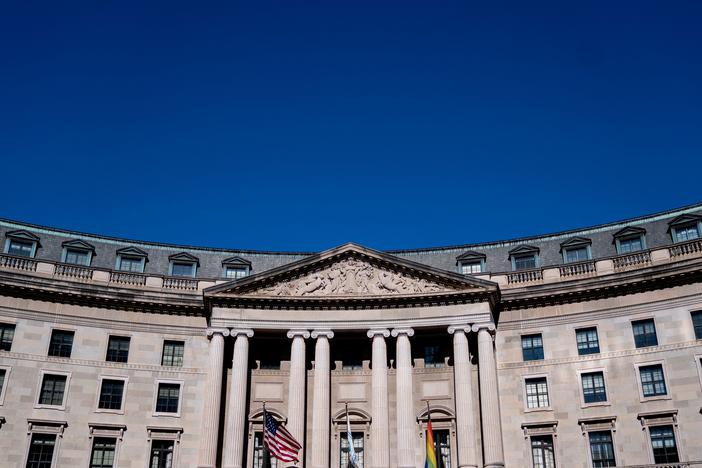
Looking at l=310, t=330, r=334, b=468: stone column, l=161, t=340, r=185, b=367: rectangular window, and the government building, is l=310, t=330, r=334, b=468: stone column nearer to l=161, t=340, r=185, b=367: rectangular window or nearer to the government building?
the government building

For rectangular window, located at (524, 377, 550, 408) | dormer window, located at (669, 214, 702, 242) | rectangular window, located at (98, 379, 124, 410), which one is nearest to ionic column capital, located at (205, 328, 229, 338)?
rectangular window, located at (98, 379, 124, 410)

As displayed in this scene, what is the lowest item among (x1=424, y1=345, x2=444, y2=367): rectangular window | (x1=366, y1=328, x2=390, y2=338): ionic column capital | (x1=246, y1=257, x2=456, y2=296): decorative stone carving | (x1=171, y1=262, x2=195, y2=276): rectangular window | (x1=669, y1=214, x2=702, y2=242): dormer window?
(x1=424, y1=345, x2=444, y2=367): rectangular window

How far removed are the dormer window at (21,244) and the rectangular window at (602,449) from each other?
38.3 m

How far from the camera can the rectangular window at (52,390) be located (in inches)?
1880

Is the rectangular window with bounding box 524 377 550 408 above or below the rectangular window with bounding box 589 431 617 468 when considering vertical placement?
above

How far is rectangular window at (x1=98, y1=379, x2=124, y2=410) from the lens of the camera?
48812mm

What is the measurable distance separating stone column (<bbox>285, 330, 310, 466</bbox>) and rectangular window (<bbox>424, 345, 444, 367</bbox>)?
8.04 metres

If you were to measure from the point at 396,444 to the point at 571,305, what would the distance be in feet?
47.0

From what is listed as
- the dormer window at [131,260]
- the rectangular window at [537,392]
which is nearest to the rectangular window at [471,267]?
the rectangular window at [537,392]

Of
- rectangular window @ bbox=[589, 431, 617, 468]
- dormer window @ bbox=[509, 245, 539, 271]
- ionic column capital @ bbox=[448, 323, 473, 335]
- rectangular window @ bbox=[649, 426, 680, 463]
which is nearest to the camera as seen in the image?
rectangular window @ bbox=[649, 426, 680, 463]

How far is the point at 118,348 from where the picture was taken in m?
50.8

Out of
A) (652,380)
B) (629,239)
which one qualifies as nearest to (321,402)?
(652,380)

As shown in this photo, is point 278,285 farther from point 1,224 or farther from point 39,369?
point 1,224

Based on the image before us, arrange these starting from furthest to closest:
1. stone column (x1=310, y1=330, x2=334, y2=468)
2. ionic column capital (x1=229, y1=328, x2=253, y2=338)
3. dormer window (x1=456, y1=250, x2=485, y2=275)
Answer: dormer window (x1=456, y1=250, x2=485, y2=275) → ionic column capital (x1=229, y1=328, x2=253, y2=338) → stone column (x1=310, y1=330, x2=334, y2=468)
